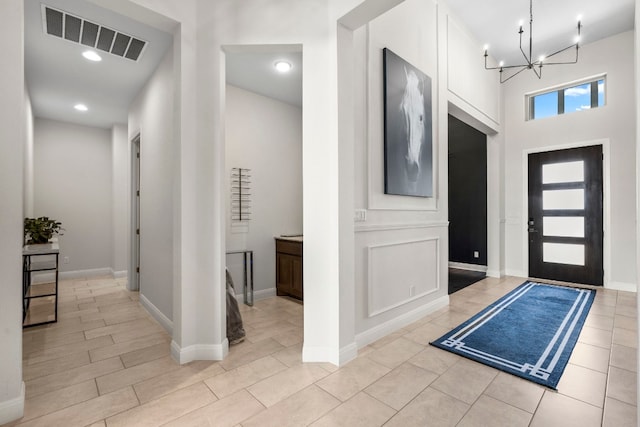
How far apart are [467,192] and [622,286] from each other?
2719mm

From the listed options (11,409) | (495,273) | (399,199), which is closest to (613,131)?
(495,273)

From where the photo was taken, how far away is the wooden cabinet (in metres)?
3.86

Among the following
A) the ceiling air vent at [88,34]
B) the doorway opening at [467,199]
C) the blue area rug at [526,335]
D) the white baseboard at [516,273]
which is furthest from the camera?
the doorway opening at [467,199]

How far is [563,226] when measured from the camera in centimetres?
485

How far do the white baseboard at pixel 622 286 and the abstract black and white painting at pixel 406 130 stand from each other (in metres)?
3.54

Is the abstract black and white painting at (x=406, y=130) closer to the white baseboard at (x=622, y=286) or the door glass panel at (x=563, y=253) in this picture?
the door glass panel at (x=563, y=253)

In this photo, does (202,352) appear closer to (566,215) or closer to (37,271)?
(37,271)

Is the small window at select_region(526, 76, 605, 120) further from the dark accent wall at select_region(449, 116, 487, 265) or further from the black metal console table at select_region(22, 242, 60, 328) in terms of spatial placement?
the black metal console table at select_region(22, 242, 60, 328)

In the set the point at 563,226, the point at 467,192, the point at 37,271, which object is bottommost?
the point at 37,271

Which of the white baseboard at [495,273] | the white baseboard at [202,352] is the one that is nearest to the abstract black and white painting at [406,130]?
the white baseboard at [202,352]

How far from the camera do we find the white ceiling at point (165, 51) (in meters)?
2.74

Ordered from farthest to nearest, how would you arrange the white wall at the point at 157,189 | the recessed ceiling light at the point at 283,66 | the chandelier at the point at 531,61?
the chandelier at the point at 531,61, the recessed ceiling light at the point at 283,66, the white wall at the point at 157,189

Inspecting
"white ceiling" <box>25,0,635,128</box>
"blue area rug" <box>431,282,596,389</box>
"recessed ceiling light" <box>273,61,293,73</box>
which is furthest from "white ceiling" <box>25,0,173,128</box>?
"blue area rug" <box>431,282,596,389</box>

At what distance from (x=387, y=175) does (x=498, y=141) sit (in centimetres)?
383
